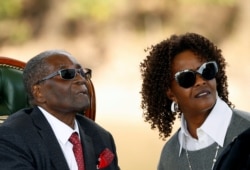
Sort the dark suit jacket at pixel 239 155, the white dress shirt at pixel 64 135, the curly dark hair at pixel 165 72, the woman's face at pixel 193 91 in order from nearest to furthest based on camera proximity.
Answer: the dark suit jacket at pixel 239 155
the white dress shirt at pixel 64 135
the woman's face at pixel 193 91
the curly dark hair at pixel 165 72

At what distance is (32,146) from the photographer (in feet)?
5.86

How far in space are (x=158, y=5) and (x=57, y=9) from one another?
2.06 ft

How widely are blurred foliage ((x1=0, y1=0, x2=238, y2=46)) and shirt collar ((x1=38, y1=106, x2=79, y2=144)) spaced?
1.40 metres

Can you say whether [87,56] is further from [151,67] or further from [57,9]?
[151,67]

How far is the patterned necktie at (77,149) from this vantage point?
1.90 meters

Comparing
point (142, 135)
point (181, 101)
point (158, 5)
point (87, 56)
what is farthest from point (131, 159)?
point (181, 101)

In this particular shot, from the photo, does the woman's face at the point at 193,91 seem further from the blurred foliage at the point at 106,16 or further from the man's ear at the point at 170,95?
the blurred foliage at the point at 106,16

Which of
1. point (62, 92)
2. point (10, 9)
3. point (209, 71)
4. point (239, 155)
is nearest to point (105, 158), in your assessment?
point (62, 92)

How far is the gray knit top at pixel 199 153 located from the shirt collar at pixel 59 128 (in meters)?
0.49

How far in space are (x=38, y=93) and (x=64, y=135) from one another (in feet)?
0.62

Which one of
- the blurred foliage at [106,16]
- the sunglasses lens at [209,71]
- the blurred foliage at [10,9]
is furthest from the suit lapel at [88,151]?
the blurred foliage at [10,9]

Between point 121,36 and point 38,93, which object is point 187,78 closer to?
point 38,93

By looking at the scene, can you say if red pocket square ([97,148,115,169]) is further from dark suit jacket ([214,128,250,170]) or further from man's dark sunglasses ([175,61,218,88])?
dark suit jacket ([214,128,250,170])

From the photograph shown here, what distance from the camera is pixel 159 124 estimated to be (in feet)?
7.54
